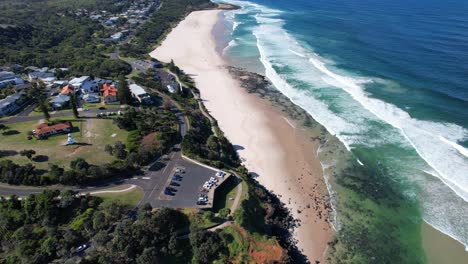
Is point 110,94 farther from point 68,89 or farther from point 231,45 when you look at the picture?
point 231,45

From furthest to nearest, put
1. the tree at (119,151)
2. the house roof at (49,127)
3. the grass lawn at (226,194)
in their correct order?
1. the house roof at (49,127)
2. the tree at (119,151)
3. the grass lawn at (226,194)

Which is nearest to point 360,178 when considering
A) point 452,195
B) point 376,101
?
point 452,195

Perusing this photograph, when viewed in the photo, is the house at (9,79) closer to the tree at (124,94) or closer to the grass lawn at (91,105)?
the grass lawn at (91,105)

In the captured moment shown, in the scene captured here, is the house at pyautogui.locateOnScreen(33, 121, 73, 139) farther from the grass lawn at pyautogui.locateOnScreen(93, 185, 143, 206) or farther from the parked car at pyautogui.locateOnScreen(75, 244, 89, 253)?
the parked car at pyautogui.locateOnScreen(75, 244, 89, 253)

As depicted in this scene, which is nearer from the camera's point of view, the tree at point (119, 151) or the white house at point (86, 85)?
the tree at point (119, 151)

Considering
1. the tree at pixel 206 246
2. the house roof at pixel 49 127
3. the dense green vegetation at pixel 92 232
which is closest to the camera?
the dense green vegetation at pixel 92 232

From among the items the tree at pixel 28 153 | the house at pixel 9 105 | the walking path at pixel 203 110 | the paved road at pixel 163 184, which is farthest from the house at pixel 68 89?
the paved road at pixel 163 184
